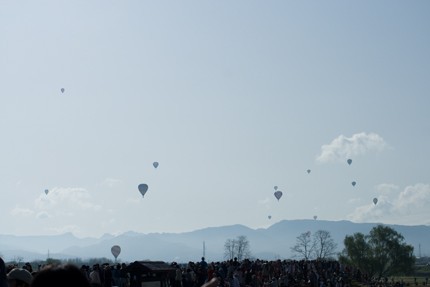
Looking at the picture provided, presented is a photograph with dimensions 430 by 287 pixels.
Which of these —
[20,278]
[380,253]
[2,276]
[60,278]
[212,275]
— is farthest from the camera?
[380,253]

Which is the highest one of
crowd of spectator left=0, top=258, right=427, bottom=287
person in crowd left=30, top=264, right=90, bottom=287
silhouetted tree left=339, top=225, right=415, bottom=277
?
silhouetted tree left=339, top=225, right=415, bottom=277

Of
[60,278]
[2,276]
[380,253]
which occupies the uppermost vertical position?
[380,253]

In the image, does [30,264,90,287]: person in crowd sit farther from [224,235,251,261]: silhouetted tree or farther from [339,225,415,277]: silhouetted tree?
[224,235,251,261]: silhouetted tree

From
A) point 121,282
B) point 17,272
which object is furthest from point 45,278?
point 121,282

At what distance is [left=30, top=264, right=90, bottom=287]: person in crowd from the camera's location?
364 cm

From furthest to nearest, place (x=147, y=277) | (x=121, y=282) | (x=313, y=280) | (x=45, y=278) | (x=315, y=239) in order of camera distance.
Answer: (x=315, y=239) → (x=313, y=280) → (x=121, y=282) → (x=147, y=277) → (x=45, y=278)

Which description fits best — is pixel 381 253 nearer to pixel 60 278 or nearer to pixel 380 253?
pixel 380 253

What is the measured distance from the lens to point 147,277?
22391 millimetres

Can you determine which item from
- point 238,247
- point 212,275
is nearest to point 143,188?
point 212,275

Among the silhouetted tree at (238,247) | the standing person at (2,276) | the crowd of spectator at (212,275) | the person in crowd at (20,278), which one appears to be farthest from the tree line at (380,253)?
the person in crowd at (20,278)

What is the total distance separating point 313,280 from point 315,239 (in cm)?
10792

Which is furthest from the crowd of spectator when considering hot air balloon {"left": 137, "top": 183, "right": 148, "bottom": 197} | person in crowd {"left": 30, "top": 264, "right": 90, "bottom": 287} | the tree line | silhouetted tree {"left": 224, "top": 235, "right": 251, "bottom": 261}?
silhouetted tree {"left": 224, "top": 235, "right": 251, "bottom": 261}

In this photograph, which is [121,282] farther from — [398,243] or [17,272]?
[398,243]

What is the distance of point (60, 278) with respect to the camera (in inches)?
143
